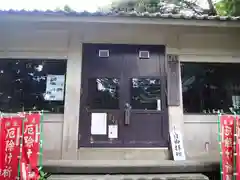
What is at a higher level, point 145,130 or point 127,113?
point 127,113

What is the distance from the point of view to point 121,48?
6.65 metres

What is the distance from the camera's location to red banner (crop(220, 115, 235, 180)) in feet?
15.2

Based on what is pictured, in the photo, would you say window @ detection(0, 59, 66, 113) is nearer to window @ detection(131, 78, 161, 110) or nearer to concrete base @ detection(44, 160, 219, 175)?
concrete base @ detection(44, 160, 219, 175)

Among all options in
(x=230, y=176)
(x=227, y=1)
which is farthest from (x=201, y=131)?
(x=227, y=1)

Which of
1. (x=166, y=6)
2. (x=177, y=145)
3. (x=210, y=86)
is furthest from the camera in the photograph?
(x=166, y=6)

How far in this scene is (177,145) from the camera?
6156mm

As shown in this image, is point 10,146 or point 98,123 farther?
point 98,123

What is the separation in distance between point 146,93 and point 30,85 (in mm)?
2851

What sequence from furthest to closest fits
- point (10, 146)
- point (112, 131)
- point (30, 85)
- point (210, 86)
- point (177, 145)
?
point (210, 86) < point (30, 85) < point (112, 131) < point (177, 145) < point (10, 146)

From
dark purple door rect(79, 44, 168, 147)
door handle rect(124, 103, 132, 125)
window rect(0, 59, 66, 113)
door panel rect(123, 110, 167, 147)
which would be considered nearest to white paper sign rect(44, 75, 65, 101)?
window rect(0, 59, 66, 113)

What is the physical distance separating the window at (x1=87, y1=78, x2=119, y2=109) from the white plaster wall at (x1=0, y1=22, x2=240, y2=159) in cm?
35

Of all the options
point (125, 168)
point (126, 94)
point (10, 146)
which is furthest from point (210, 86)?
point (10, 146)

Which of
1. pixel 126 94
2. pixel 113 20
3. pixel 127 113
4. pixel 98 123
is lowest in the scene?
pixel 98 123

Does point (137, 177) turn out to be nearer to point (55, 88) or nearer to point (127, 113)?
point (127, 113)
